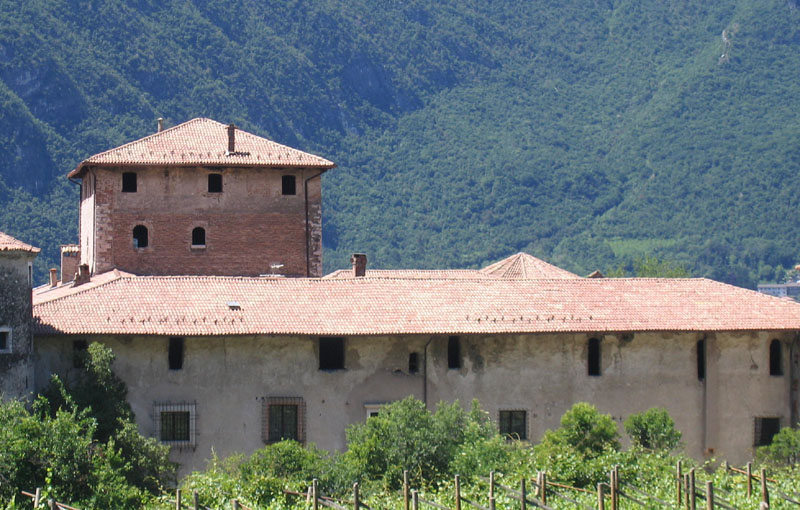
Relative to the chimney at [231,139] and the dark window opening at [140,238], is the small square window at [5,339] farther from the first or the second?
the chimney at [231,139]

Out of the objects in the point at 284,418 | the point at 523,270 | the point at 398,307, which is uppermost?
the point at 523,270

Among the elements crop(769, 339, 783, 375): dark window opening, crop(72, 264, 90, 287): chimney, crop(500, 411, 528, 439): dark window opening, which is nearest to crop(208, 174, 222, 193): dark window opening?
crop(72, 264, 90, 287): chimney

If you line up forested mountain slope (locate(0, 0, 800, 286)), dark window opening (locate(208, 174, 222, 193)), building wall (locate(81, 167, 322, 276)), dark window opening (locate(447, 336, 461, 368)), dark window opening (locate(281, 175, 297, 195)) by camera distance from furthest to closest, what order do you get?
forested mountain slope (locate(0, 0, 800, 286)) < dark window opening (locate(281, 175, 297, 195)) < dark window opening (locate(208, 174, 222, 193)) < building wall (locate(81, 167, 322, 276)) < dark window opening (locate(447, 336, 461, 368))

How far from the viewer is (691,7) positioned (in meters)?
138

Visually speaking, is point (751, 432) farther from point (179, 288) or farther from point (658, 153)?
point (658, 153)

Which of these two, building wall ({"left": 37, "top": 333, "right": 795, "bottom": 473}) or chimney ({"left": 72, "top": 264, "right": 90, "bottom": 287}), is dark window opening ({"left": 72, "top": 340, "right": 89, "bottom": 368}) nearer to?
building wall ({"left": 37, "top": 333, "right": 795, "bottom": 473})

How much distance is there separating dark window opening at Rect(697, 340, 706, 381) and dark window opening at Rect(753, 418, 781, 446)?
6.25 feet

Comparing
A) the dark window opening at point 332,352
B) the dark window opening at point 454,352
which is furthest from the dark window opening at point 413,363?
the dark window opening at point 332,352

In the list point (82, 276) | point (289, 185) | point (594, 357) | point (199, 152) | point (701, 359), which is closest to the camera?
point (594, 357)

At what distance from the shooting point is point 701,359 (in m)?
39.3

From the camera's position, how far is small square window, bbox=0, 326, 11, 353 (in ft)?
110

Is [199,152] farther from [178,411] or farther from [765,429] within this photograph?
[765,429]

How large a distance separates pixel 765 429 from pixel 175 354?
50.1 ft

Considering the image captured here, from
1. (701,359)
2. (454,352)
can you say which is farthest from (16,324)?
Result: (701,359)
